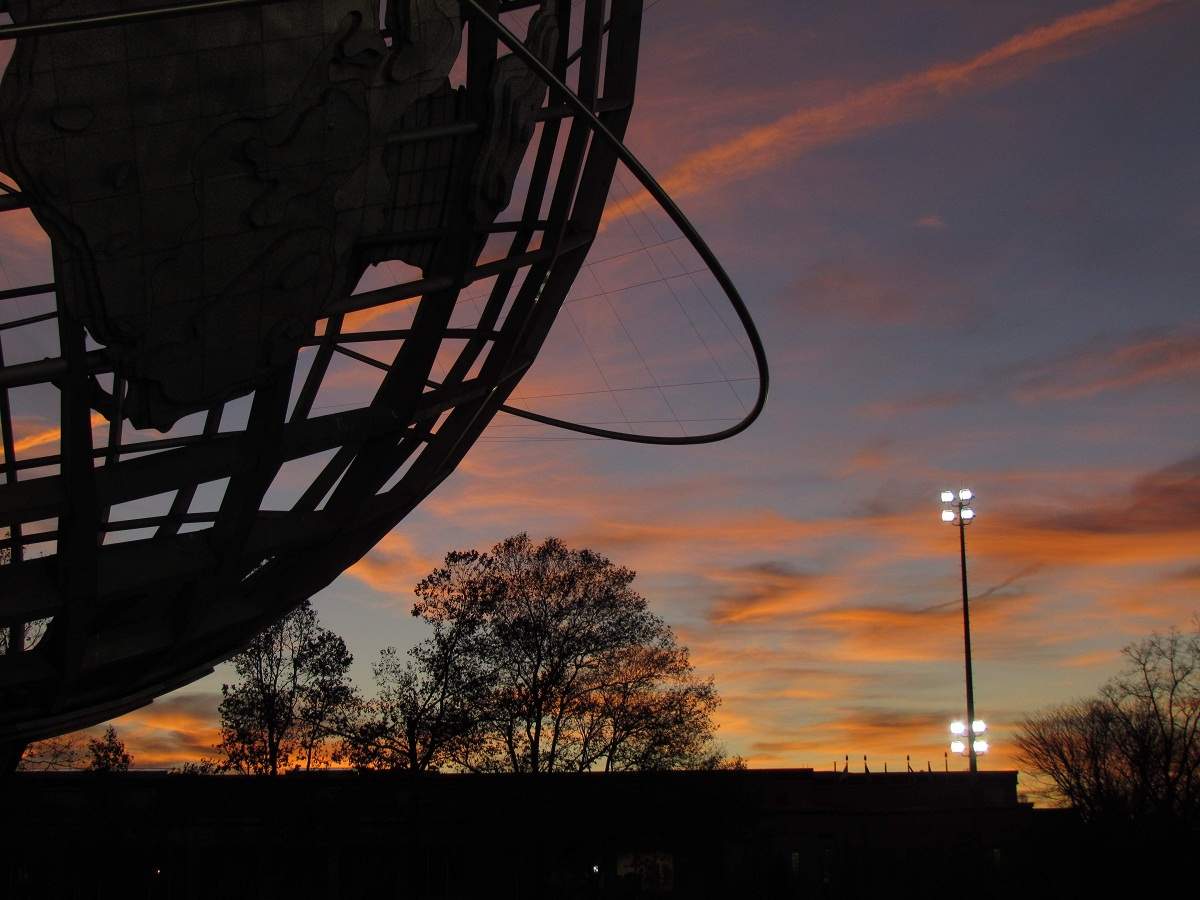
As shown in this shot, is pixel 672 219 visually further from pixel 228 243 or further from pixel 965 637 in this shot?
pixel 965 637

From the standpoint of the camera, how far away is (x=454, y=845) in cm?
3416

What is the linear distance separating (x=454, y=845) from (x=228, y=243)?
86.5 ft

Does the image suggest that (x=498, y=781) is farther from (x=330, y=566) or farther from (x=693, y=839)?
(x=330, y=566)

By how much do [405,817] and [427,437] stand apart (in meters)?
21.1

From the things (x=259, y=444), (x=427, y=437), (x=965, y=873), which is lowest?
(x=965, y=873)

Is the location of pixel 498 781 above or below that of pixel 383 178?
below

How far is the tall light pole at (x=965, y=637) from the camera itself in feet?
104

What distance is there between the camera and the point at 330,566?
14.0 m

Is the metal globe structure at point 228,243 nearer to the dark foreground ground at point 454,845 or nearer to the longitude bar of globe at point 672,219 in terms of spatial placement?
the longitude bar of globe at point 672,219

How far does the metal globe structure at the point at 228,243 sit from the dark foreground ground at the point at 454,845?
1653cm

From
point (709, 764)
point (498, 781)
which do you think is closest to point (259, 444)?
point (498, 781)


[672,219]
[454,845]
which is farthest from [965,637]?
[672,219]

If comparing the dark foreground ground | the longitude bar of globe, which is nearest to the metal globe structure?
the longitude bar of globe

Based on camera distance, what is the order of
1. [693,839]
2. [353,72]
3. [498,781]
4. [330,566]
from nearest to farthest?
1. [353,72]
2. [330,566]
3. [498,781]
4. [693,839]
